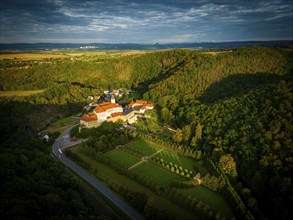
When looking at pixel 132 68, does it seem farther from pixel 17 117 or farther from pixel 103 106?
pixel 17 117

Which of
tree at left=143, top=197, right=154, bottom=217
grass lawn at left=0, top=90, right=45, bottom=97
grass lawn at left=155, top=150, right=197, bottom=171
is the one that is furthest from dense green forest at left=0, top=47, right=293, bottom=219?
tree at left=143, top=197, right=154, bottom=217

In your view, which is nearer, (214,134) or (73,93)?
(214,134)

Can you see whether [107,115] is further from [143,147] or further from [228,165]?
[228,165]

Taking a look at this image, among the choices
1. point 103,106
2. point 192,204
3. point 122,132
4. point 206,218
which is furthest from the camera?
point 103,106

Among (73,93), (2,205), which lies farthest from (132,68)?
(2,205)

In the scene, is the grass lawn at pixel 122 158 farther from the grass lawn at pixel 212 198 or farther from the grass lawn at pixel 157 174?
the grass lawn at pixel 212 198

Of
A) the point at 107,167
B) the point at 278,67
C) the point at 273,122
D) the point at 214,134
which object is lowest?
the point at 107,167
